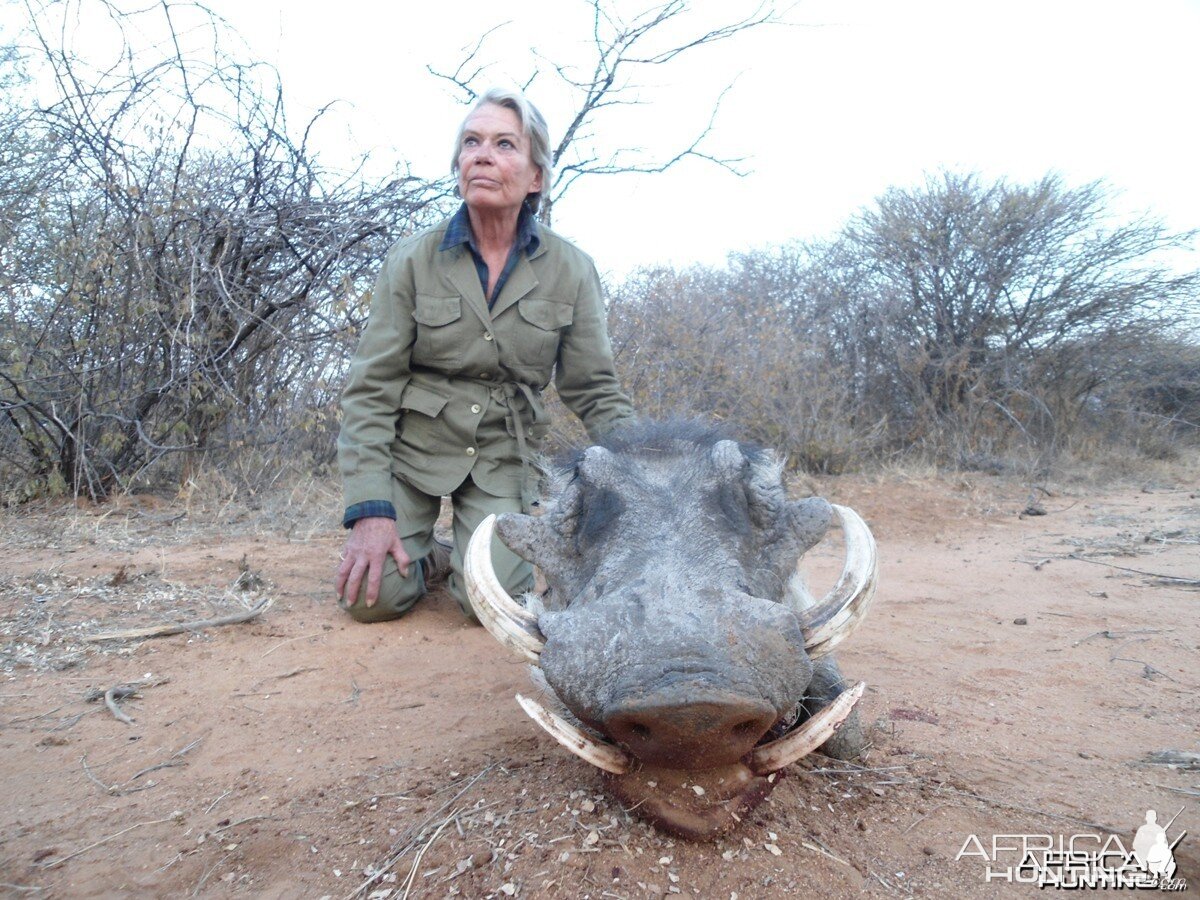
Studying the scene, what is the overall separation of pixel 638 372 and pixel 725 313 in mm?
1866

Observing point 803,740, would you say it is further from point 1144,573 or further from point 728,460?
point 1144,573

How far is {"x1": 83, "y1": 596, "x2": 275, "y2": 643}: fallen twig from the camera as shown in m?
2.94

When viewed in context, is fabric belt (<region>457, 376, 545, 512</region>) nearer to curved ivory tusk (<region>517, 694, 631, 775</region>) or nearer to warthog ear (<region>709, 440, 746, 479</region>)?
warthog ear (<region>709, 440, 746, 479</region>)

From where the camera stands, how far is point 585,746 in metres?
1.49

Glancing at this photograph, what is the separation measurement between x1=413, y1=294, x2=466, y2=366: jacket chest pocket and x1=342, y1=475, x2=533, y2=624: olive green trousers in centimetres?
60

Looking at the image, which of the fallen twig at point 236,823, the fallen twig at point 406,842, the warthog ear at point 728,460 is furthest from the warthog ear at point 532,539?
the fallen twig at point 236,823

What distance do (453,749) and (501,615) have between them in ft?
1.81

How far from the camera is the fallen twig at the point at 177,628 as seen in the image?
2.94 m

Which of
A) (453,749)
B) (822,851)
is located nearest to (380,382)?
(453,749)

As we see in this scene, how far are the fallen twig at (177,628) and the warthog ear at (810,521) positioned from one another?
230 cm

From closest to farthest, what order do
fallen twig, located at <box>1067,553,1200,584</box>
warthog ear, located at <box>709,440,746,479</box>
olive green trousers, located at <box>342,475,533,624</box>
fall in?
warthog ear, located at <box>709,440,746,479</box> < olive green trousers, located at <box>342,475,533,624</box> < fallen twig, located at <box>1067,553,1200,584</box>

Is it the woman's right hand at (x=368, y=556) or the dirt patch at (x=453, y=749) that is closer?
the dirt patch at (x=453, y=749)

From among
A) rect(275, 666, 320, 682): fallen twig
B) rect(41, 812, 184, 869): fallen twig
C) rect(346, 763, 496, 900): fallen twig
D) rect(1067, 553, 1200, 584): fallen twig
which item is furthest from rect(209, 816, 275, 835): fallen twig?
rect(1067, 553, 1200, 584): fallen twig

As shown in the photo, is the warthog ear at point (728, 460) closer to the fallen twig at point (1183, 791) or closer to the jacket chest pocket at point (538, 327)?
the fallen twig at point (1183, 791)
